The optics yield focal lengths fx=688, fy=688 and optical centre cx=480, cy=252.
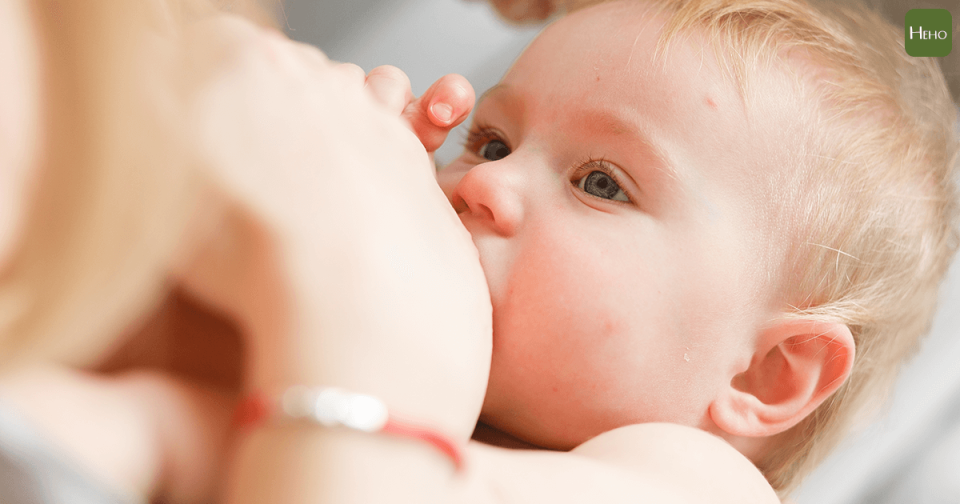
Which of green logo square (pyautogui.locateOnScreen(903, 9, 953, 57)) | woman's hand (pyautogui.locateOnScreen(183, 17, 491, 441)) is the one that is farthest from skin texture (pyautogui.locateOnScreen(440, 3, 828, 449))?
green logo square (pyautogui.locateOnScreen(903, 9, 953, 57))

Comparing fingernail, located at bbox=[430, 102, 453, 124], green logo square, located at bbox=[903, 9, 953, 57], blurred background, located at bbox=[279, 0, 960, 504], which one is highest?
green logo square, located at bbox=[903, 9, 953, 57]

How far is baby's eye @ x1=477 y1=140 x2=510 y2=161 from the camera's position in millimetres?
836

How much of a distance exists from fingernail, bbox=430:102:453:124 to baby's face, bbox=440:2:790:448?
0.07m

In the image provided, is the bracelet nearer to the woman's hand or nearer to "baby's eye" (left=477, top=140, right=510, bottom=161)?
the woman's hand

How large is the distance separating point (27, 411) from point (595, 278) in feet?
1.49

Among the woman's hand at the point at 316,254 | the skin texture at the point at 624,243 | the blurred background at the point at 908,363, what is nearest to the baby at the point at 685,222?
the skin texture at the point at 624,243

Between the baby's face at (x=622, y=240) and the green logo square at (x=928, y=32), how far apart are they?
0.45 meters

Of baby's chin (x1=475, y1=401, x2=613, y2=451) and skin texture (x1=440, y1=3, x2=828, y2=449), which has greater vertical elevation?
skin texture (x1=440, y1=3, x2=828, y2=449)

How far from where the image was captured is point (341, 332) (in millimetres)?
394

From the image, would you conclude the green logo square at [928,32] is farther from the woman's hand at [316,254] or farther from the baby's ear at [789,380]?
the woman's hand at [316,254]

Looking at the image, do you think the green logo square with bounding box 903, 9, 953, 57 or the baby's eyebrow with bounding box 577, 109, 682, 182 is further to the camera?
the green logo square with bounding box 903, 9, 953, 57

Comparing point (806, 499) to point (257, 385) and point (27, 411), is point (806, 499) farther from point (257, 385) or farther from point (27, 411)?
point (27, 411)

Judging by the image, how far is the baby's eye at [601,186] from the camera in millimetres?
712

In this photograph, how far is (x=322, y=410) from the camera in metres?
0.37
